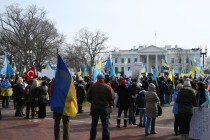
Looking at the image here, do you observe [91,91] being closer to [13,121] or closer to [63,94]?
[63,94]

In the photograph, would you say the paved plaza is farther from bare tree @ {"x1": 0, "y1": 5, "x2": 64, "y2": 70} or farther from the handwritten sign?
bare tree @ {"x1": 0, "y1": 5, "x2": 64, "y2": 70}

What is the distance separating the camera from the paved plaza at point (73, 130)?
34.7ft

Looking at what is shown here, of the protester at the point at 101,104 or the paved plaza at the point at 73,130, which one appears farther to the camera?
the paved plaza at the point at 73,130

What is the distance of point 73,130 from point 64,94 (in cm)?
326

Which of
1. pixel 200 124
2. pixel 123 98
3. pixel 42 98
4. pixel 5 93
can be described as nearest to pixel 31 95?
pixel 42 98

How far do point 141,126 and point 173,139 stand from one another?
246 cm

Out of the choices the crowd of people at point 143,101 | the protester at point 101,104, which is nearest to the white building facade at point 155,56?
the crowd of people at point 143,101

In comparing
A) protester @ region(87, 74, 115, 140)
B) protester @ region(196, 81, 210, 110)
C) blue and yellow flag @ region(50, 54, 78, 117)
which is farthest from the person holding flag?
protester @ region(196, 81, 210, 110)

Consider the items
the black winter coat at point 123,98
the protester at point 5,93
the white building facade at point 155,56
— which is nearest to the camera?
the black winter coat at point 123,98

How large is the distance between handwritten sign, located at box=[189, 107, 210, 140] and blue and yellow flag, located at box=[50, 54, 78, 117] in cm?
336

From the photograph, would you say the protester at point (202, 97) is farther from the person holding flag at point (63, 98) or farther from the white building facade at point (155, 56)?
the white building facade at point (155, 56)

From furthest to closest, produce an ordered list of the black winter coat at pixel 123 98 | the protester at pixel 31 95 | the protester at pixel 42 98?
the protester at pixel 31 95, the protester at pixel 42 98, the black winter coat at pixel 123 98

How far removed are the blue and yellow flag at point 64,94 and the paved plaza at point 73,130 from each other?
179 centimetres

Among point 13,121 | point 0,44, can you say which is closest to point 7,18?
point 0,44
